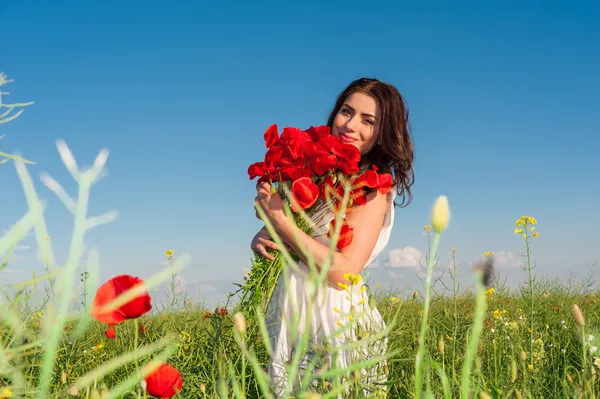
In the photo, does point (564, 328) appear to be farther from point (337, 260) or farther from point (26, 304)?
point (26, 304)

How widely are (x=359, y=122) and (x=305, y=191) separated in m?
1.03

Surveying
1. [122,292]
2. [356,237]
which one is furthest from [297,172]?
[122,292]

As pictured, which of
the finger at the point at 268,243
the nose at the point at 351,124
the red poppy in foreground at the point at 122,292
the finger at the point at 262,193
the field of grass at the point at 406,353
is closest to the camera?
the red poppy in foreground at the point at 122,292

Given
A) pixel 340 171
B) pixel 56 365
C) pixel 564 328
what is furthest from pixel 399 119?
pixel 56 365

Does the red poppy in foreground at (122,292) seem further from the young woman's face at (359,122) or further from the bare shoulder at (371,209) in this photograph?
the young woman's face at (359,122)

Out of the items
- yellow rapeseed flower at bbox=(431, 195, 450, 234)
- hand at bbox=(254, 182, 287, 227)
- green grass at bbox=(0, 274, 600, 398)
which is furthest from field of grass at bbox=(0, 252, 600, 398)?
yellow rapeseed flower at bbox=(431, 195, 450, 234)

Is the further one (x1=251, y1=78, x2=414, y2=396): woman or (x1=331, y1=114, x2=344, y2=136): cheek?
(x1=331, y1=114, x2=344, y2=136): cheek

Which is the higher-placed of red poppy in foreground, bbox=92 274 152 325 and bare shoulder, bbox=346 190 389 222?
bare shoulder, bbox=346 190 389 222

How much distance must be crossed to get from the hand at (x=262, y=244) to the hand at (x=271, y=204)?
0.10 meters

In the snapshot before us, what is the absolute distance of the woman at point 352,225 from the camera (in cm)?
257

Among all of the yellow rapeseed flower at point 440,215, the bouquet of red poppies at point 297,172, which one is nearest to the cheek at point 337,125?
the bouquet of red poppies at point 297,172

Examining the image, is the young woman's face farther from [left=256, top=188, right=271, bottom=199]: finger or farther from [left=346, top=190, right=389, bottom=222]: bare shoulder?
[left=256, top=188, right=271, bottom=199]: finger

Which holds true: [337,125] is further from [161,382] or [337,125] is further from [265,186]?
[161,382]

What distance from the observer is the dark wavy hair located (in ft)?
11.0
